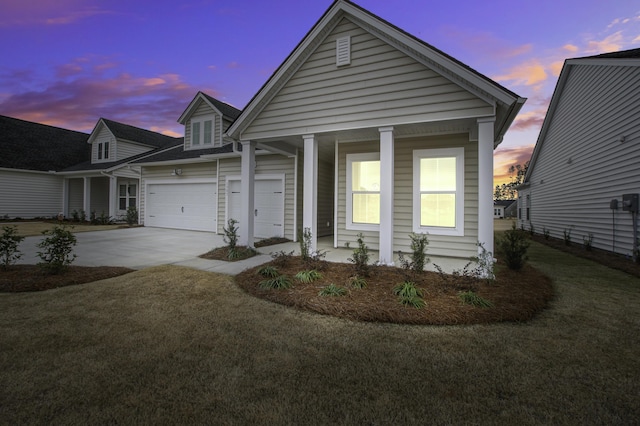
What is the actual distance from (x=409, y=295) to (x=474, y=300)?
34.7 inches

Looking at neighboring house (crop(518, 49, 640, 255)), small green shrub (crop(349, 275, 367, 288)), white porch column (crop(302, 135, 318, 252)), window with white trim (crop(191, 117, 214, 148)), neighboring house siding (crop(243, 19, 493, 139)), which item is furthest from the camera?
window with white trim (crop(191, 117, 214, 148))

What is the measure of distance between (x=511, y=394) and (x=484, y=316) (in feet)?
4.93

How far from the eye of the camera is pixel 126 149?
18.7 m

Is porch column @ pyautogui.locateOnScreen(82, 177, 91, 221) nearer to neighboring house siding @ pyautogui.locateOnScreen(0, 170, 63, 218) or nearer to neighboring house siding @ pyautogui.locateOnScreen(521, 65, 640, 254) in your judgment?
neighboring house siding @ pyautogui.locateOnScreen(0, 170, 63, 218)

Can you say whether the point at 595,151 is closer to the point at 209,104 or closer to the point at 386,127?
the point at 386,127

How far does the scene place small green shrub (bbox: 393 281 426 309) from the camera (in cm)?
381

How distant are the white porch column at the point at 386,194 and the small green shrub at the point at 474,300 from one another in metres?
1.91

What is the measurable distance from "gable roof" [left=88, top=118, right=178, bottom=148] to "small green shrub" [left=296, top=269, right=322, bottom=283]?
18421 mm

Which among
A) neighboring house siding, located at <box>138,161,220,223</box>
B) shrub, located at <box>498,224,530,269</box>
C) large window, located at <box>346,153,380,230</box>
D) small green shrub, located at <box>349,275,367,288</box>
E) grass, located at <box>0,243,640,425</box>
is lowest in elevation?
grass, located at <box>0,243,640,425</box>

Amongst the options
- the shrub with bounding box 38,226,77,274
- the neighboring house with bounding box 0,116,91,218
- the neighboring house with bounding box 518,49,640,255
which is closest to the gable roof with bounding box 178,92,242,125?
the shrub with bounding box 38,226,77,274

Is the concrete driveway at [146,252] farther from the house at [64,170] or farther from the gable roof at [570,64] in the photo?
the gable roof at [570,64]

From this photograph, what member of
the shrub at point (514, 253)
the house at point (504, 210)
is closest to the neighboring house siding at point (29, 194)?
the shrub at point (514, 253)

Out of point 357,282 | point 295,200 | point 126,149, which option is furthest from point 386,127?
point 126,149

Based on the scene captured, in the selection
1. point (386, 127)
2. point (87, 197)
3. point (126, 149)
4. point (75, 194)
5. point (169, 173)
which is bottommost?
point (87, 197)
